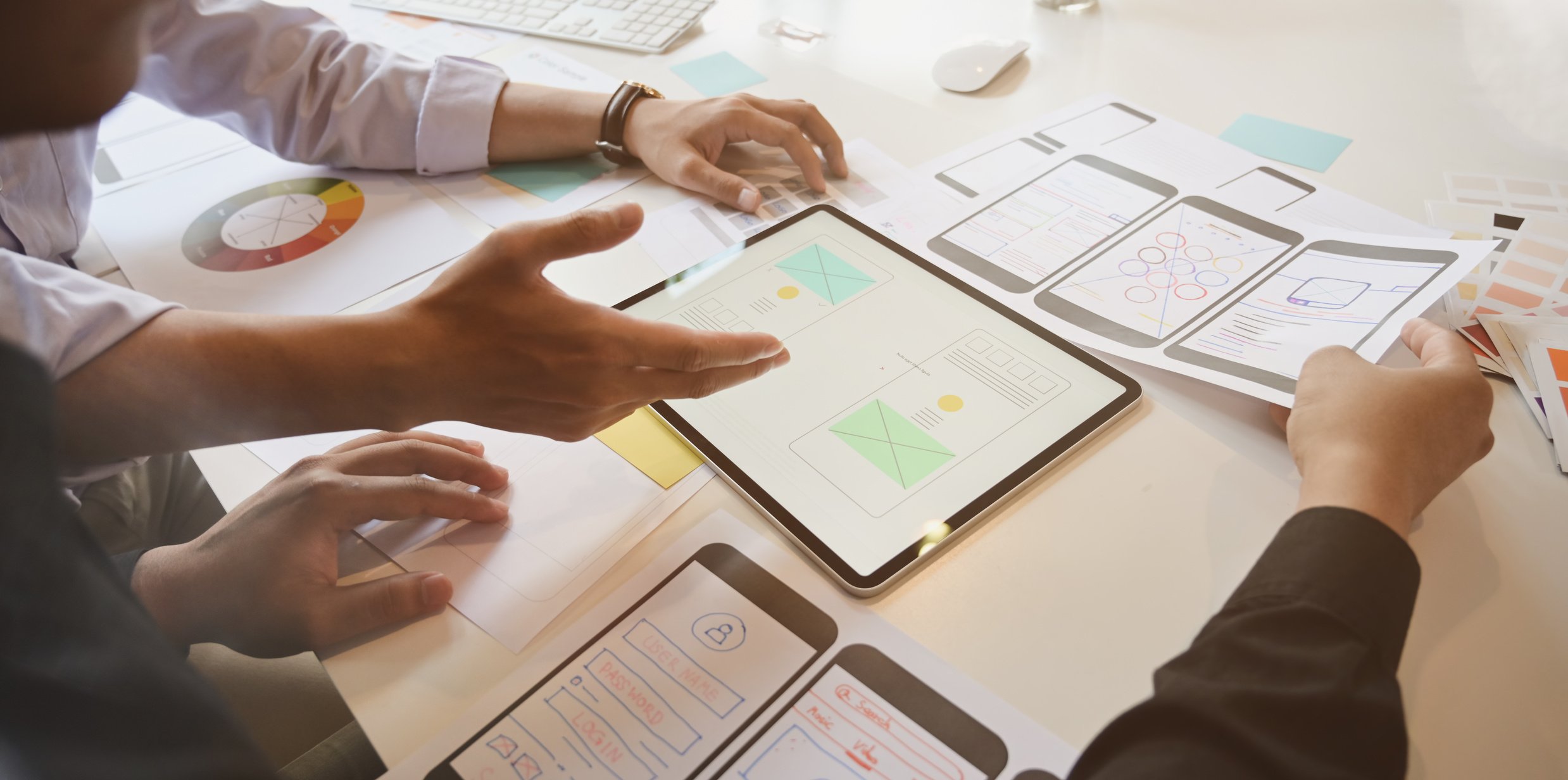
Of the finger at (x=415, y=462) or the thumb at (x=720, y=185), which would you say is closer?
the finger at (x=415, y=462)

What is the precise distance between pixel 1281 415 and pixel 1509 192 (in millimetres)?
498

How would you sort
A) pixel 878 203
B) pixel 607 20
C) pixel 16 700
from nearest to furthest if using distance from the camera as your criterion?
1. pixel 16 700
2. pixel 878 203
3. pixel 607 20

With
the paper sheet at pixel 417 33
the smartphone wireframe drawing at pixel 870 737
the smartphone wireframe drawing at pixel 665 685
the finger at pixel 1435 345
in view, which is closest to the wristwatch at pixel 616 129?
the paper sheet at pixel 417 33

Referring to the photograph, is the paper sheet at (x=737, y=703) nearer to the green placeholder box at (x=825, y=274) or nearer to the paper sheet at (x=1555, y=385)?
the green placeholder box at (x=825, y=274)

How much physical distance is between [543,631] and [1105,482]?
41cm

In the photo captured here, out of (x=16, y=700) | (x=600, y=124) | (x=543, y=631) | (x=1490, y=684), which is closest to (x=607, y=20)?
(x=600, y=124)

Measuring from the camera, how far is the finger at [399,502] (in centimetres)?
55

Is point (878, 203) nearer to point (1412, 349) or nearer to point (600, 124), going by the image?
point (600, 124)

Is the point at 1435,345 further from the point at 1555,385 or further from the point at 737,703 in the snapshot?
the point at 737,703

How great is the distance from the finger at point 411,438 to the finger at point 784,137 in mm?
464

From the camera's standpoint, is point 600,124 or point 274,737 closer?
point 274,737

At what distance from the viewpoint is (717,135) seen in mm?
908

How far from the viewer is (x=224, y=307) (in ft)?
2.45

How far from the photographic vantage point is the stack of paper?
66cm
